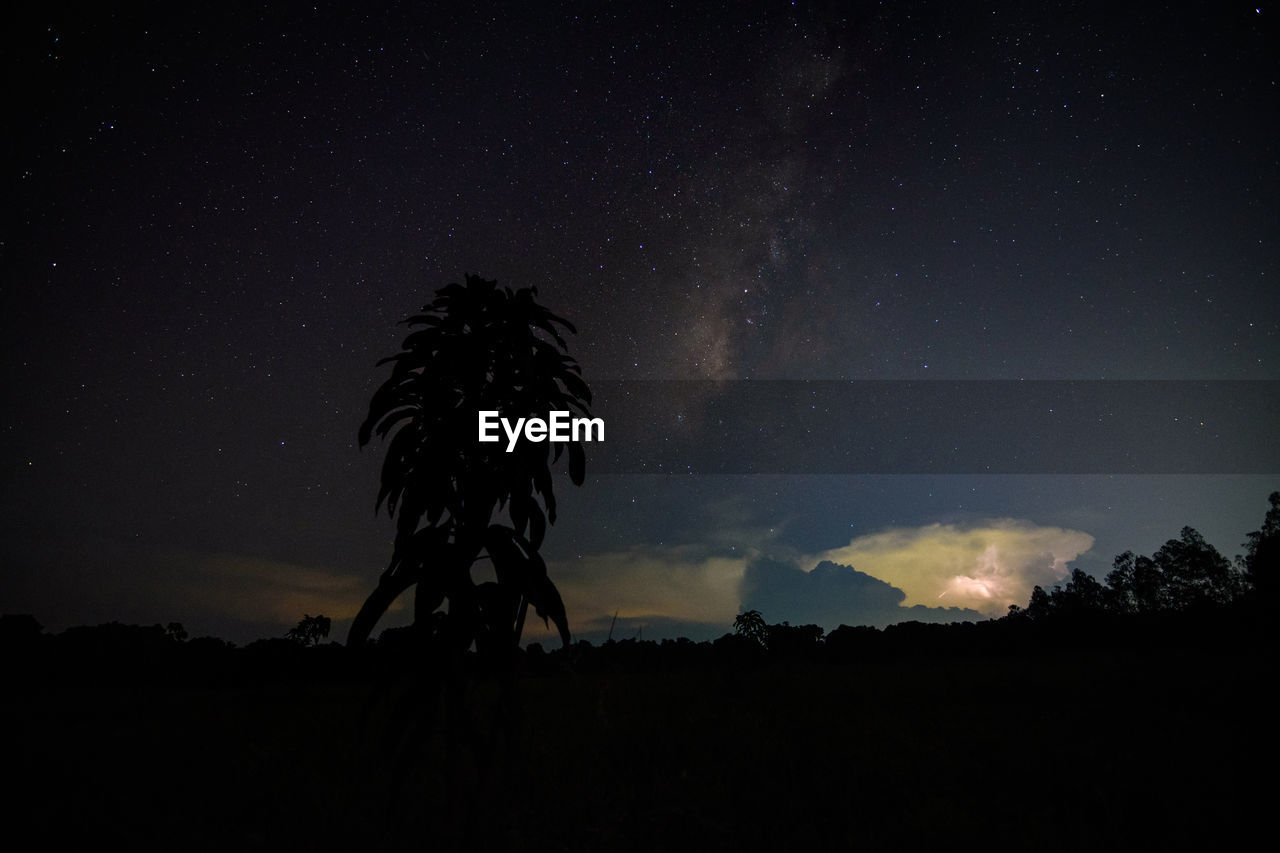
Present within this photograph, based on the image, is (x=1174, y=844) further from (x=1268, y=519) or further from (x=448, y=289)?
(x=1268, y=519)

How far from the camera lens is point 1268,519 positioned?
47031mm

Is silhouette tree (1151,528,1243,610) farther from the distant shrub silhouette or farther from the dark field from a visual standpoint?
the dark field

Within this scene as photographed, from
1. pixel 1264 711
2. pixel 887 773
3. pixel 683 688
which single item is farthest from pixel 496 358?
pixel 1264 711

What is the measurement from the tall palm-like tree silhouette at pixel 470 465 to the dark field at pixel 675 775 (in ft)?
2.36

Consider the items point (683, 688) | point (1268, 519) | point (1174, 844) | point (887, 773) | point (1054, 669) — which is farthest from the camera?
point (1268, 519)

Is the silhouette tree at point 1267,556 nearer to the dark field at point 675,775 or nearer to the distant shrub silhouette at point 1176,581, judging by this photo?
the distant shrub silhouette at point 1176,581

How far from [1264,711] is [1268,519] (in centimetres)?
5632

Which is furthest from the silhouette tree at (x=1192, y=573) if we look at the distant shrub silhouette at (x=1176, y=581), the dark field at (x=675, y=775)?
the dark field at (x=675, y=775)

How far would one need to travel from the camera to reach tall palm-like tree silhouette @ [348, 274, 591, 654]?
3.98 metres

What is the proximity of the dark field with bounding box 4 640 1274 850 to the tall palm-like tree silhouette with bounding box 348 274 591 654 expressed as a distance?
720 mm

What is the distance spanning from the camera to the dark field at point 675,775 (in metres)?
5.43

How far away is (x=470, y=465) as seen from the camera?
442 cm

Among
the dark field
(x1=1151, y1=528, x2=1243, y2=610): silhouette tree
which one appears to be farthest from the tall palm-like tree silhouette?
(x1=1151, y1=528, x2=1243, y2=610): silhouette tree

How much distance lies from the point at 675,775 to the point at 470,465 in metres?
5.16
